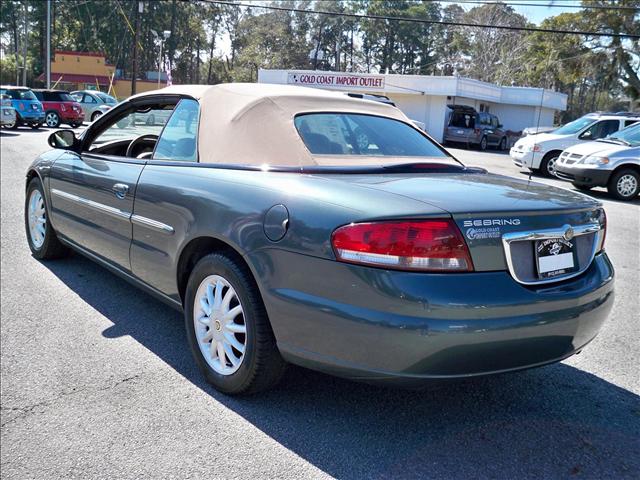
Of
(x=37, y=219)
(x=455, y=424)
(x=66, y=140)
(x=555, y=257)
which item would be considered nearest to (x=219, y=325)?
(x=455, y=424)

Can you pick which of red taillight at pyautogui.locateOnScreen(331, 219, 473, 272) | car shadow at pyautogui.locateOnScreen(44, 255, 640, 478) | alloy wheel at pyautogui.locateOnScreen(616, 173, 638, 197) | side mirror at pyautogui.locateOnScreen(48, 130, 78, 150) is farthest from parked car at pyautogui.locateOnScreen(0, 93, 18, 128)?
red taillight at pyautogui.locateOnScreen(331, 219, 473, 272)

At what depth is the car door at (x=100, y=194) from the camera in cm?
399

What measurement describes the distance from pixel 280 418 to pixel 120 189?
192 centimetres

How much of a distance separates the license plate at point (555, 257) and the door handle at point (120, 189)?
8.40 ft

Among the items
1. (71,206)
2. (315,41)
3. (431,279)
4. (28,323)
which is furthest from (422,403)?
(315,41)

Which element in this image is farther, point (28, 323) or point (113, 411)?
point (28, 323)

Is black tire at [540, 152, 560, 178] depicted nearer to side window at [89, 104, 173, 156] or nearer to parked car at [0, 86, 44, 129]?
side window at [89, 104, 173, 156]

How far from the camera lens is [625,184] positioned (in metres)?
12.4

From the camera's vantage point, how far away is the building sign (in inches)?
1384

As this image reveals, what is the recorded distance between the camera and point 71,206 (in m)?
4.76

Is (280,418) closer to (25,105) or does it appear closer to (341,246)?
(341,246)

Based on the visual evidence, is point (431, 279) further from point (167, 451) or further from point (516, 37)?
point (516, 37)

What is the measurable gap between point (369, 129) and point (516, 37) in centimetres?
5831

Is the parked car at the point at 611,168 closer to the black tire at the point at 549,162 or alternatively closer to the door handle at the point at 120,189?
the black tire at the point at 549,162
